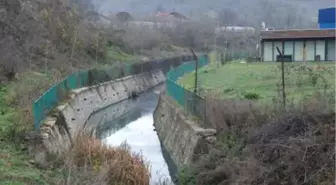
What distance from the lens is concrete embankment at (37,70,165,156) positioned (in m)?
22.8

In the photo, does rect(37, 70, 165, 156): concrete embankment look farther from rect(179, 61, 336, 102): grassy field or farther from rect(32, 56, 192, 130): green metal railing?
rect(179, 61, 336, 102): grassy field

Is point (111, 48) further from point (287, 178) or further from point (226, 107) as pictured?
point (287, 178)

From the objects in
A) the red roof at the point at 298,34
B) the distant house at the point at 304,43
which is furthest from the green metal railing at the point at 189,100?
the distant house at the point at 304,43

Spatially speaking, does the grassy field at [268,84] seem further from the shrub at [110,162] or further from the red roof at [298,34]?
the red roof at [298,34]

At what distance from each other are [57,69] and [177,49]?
46.2m

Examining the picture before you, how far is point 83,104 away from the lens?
123ft

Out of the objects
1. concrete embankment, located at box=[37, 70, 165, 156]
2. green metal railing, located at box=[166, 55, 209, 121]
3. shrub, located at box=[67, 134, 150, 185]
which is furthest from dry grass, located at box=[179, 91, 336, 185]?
concrete embankment, located at box=[37, 70, 165, 156]

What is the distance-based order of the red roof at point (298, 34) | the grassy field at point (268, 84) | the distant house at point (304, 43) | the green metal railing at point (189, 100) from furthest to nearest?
the distant house at point (304, 43) < the red roof at point (298, 34) < the grassy field at point (268, 84) < the green metal railing at point (189, 100)

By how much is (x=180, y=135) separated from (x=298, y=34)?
29854 millimetres

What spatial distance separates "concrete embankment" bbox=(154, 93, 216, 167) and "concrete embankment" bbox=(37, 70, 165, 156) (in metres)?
3.69

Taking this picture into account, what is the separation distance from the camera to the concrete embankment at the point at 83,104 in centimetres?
2281

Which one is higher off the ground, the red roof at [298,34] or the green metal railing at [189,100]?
the red roof at [298,34]

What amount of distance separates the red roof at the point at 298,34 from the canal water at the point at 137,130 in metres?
11.4

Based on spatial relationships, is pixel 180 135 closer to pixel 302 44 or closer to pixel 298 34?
pixel 298 34
